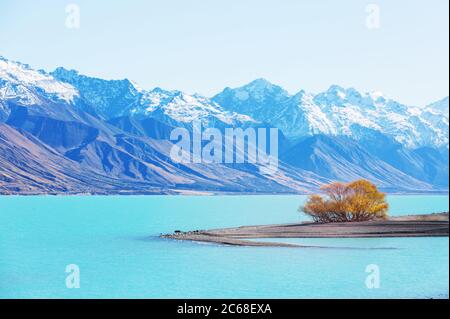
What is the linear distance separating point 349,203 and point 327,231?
1279 cm

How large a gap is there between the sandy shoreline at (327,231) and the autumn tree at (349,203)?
4659 mm

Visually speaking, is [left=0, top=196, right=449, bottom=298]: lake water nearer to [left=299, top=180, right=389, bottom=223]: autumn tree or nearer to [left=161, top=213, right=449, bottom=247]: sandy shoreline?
[left=161, top=213, right=449, bottom=247]: sandy shoreline

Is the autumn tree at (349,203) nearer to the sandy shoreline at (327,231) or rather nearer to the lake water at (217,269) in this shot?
the sandy shoreline at (327,231)

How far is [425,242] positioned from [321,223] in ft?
88.0

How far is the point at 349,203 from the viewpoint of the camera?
115562 millimetres

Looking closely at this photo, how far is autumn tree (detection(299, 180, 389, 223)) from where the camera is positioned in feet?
378

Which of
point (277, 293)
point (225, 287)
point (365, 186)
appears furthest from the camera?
point (365, 186)

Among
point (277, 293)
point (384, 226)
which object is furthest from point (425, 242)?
point (277, 293)

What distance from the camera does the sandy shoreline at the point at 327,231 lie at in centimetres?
9794

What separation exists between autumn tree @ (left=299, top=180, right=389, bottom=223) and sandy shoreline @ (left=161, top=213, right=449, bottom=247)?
4659 millimetres

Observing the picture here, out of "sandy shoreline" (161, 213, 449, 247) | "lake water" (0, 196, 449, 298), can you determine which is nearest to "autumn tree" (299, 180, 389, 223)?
"sandy shoreline" (161, 213, 449, 247)

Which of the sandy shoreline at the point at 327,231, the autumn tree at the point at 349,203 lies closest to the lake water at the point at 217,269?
the sandy shoreline at the point at 327,231
